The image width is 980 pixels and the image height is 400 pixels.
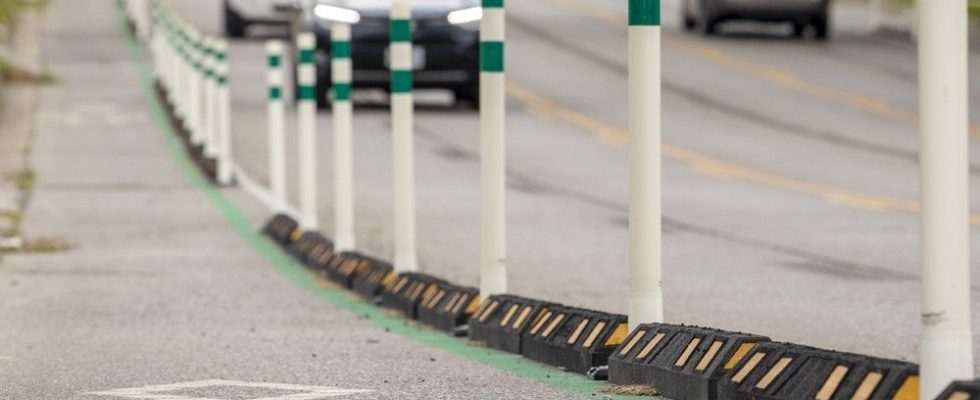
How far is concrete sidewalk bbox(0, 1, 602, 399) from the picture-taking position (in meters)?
7.60

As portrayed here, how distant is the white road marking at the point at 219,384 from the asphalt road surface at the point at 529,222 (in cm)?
11

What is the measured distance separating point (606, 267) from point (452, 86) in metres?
15.1

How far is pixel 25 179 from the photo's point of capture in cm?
2077

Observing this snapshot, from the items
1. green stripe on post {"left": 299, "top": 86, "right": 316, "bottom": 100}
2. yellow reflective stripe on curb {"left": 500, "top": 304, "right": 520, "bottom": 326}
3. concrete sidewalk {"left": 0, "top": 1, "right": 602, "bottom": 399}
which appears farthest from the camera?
green stripe on post {"left": 299, "top": 86, "right": 316, "bottom": 100}

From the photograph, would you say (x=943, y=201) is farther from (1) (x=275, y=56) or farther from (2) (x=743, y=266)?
(1) (x=275, y=56)

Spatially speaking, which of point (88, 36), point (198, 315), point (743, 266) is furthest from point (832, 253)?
point (88, 36)

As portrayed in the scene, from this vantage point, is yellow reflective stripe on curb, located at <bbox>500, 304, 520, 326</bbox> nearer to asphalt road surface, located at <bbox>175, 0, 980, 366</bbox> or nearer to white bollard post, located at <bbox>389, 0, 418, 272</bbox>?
asphalt road surface, located at <bbox>175, 0, 980, 366</bbox>

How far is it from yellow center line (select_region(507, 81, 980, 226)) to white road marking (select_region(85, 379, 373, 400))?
9.98 metres

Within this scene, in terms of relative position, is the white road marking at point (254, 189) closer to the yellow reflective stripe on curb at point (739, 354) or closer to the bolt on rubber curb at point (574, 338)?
the bolt on rubber curb at point (574, 338)

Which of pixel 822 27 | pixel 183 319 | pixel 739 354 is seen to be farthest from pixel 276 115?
pixel 822 27

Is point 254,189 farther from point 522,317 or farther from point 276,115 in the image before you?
point 522,317

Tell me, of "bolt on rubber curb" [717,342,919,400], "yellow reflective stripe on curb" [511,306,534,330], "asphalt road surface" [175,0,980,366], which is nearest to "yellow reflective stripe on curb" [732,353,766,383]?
"bolt on rubber curb" [717,342,919,400]

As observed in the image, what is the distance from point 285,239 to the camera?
49.1 feet

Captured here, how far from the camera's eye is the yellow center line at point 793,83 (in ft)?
97.8
